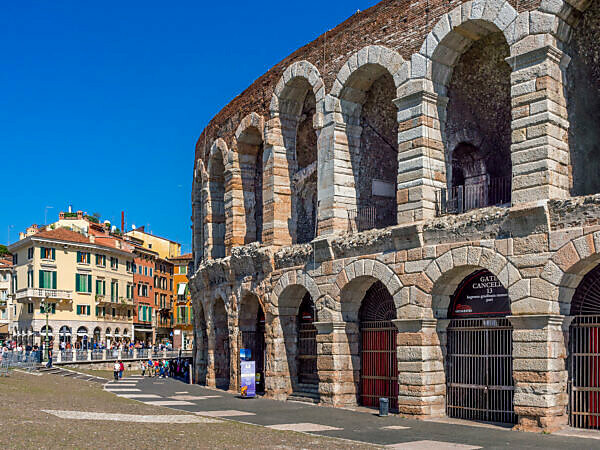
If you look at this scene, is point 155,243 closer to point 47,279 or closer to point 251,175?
point 47,279

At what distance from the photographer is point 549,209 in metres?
14.4

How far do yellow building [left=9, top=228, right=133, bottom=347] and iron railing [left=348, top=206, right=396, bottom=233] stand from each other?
138 feet

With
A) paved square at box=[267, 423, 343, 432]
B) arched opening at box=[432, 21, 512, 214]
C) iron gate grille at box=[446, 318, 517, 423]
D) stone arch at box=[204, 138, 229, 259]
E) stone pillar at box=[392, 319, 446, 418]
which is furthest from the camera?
stone arch at box=[204, 138, 229, 259]

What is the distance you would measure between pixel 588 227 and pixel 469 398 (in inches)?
198

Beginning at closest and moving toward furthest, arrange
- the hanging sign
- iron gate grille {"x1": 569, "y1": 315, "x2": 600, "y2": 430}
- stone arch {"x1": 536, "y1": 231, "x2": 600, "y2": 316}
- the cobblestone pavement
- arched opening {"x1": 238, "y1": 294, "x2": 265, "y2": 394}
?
the cobblestone pavement → stone arch {"x1": 536, "y1": 231, "x2": 600, "y2": 316} → iron gate grille {"x1": 569, "y1": 315, "x2": 600, "y2": 430} → the hanging sign → arched opening {"x1": 238, "y1": 294, "x2": 265, "y2": 394}

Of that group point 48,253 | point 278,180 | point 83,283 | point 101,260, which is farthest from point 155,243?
point 278,180

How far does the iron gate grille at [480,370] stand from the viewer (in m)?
16.0

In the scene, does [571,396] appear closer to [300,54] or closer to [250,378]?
[250,378]

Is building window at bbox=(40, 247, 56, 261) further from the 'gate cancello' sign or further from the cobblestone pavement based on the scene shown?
the 'gate cancello' sign

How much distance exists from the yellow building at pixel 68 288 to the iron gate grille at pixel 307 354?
128 feet

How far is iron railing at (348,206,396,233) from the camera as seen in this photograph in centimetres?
2012

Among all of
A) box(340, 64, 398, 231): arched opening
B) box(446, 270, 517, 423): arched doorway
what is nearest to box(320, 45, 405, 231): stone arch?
box(340, 64, 398, 231): arched opening

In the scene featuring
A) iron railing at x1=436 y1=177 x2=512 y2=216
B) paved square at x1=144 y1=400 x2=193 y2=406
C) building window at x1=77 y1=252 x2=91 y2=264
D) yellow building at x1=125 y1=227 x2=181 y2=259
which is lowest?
paved square at x1=144 y1=400 x2=193 y2=406

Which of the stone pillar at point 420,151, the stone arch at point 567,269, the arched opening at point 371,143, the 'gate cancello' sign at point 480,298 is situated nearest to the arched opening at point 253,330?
the arched opening at point 371,143
